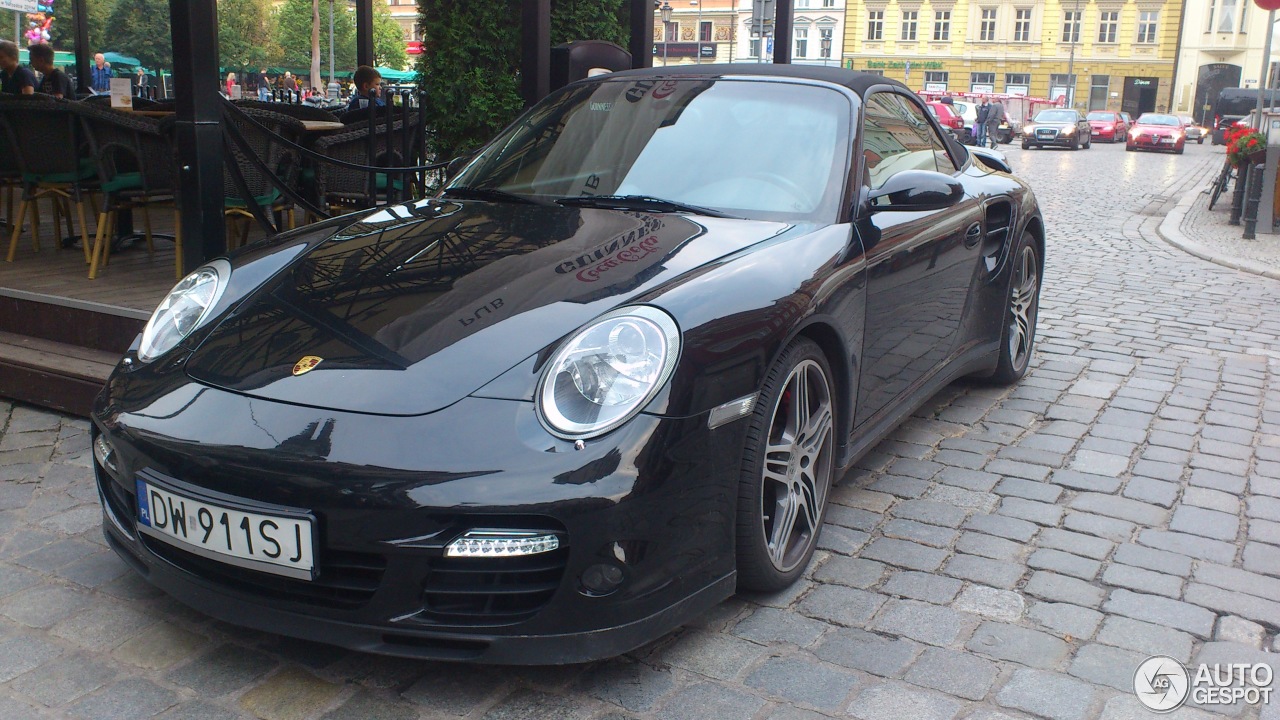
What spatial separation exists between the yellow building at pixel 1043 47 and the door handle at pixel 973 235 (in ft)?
205

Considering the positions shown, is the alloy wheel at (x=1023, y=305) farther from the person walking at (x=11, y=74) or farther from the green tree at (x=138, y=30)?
the green tree at (x=138, y=30)

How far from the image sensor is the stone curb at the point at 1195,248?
966cm

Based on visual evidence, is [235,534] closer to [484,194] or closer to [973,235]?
[484,194]

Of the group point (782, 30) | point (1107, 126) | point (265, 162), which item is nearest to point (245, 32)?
point (1107, 126)

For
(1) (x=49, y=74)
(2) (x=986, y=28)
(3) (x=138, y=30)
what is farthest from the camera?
(2) (x=986, y=28)

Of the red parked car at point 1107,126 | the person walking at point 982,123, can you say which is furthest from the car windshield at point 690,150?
the red parked car at point 1107,126

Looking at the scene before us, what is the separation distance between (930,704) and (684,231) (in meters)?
1.41

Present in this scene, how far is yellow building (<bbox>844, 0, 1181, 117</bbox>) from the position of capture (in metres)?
64.6

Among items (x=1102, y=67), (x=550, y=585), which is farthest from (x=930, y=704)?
(x=1102, y=67)

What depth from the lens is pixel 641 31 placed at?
776cm

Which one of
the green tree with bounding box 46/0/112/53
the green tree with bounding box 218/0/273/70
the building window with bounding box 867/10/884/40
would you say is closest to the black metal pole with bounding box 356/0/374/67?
the green tree with bounding box 46/0/112/53

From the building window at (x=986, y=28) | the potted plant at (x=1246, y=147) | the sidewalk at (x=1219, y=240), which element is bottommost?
the sidewalk at (x=1219, y=240)

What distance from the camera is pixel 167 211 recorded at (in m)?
9.30

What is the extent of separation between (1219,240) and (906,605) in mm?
10417
